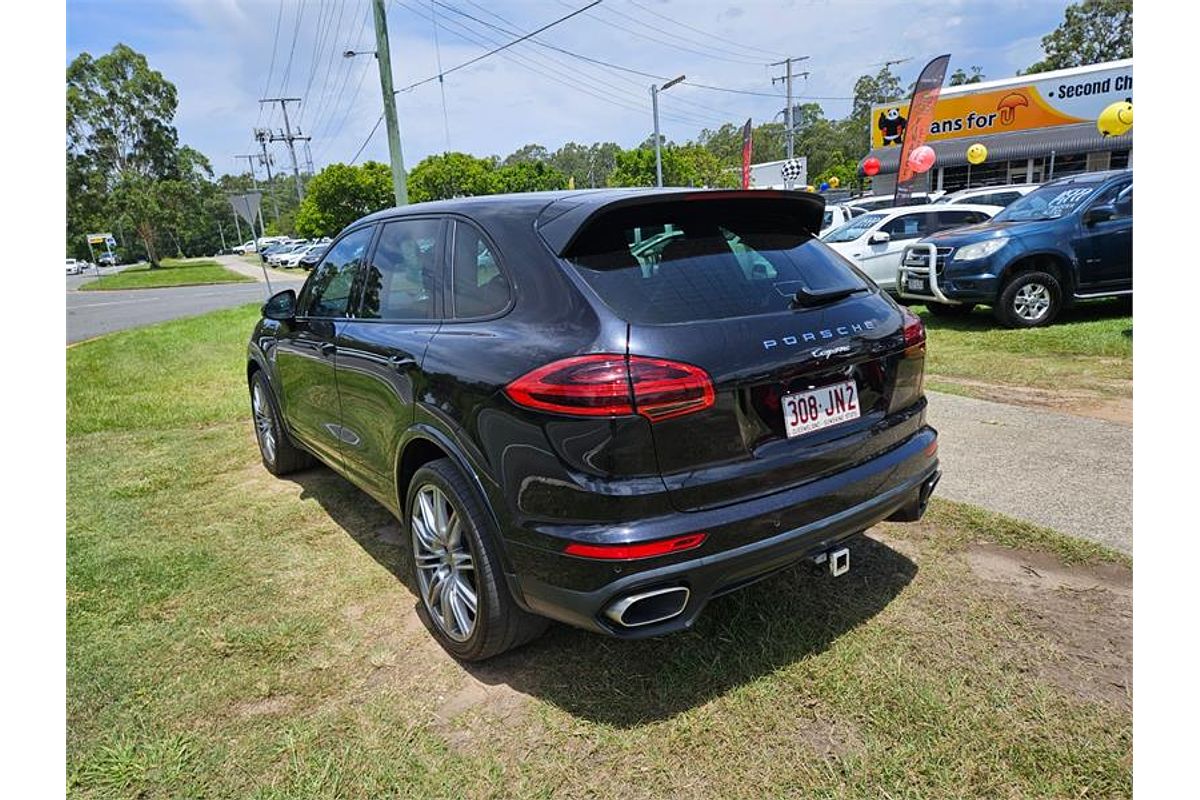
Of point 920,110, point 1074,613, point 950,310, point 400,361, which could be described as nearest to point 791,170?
point 920,110

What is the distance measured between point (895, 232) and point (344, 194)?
39522mm

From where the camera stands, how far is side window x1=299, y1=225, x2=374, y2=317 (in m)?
3.89

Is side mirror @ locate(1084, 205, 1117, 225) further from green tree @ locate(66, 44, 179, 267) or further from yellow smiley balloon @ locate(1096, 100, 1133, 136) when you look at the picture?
green tree @ locate(66, 44, 179, 267)

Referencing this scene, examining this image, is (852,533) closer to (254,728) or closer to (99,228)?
(254,728)

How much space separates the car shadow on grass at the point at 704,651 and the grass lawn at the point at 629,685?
10mm

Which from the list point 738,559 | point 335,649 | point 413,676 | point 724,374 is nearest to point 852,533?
point 738,559

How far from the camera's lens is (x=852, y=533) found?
8.60 feet

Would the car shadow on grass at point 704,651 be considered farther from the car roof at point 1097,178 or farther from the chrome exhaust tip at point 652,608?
the car roof at point 1097,178

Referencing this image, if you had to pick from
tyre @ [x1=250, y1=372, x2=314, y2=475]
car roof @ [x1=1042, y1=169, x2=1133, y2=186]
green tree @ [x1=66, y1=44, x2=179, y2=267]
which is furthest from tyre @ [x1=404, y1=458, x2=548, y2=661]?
green tree @ [x1=66, y1=44, x2=179, y2=267]

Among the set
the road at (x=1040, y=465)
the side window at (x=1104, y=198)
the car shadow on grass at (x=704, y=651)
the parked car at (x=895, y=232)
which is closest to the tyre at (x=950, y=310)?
the parked car at (x=895, y=232)

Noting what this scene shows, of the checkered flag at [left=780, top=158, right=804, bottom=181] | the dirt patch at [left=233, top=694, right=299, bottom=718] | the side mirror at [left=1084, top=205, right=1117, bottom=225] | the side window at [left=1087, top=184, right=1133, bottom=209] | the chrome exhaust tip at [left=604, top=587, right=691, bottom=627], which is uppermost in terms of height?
the checkered flag at [left=780, top=158, right=804, bottom=181]

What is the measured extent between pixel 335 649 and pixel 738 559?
1822 mm

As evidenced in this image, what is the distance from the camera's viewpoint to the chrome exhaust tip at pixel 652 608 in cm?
223

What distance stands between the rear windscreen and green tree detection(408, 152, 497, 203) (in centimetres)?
4346
